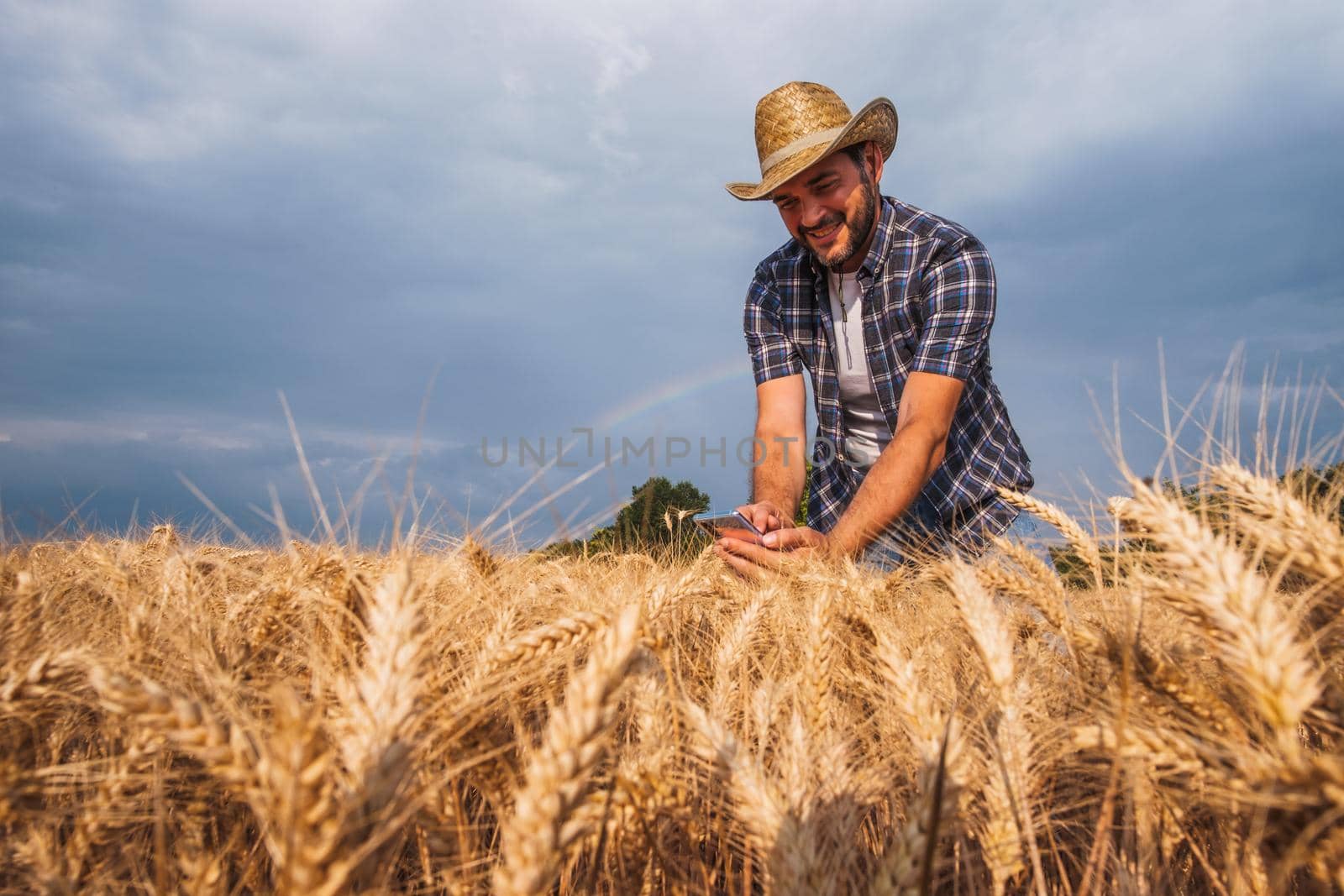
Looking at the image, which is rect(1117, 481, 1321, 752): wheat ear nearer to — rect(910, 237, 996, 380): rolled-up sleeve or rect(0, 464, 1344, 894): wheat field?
rect(0, 464, 1344, 894): wheat field

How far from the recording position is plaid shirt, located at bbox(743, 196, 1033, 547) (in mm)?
3535

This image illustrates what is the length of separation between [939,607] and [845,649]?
0.53 m

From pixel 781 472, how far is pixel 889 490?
1164mm

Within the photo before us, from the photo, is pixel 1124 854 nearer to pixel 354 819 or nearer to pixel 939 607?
pixel 354 819

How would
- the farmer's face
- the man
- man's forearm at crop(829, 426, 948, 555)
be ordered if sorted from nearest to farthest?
man's forearm at crop(829, 426, 948, 555)
the man
the farmer's face

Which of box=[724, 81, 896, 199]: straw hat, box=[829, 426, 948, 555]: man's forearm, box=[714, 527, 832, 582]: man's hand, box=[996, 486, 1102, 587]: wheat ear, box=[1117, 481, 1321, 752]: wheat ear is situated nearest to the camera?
box=[1117, 481, 1321, 752]: wheat ear

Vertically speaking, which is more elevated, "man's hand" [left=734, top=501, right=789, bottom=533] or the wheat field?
"man's hand" [left=734, top=501, right=789, bottom=533]

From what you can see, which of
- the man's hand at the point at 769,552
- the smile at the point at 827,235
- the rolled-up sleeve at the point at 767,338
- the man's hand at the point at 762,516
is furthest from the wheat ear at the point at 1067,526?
the rolled-up sleeve at the point at 767,338

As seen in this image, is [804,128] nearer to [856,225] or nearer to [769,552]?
[856,225]

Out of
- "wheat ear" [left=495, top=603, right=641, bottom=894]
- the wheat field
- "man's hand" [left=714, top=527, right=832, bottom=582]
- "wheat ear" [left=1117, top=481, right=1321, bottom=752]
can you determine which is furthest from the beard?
"wheat ear" [left=495, top=603, right=641, bottom=894]

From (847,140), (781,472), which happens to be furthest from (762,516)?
(847,140)

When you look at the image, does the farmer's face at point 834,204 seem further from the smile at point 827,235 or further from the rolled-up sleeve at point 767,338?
the rolled-up sleeve at point 767,338

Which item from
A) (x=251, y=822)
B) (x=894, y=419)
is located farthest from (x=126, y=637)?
(x=894, y=419)

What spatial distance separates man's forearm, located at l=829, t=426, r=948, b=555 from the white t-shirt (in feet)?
3.22
